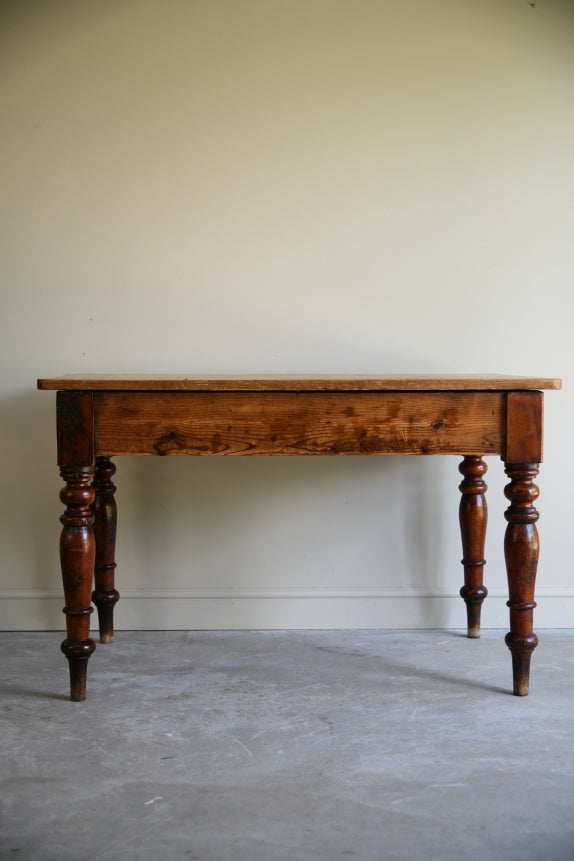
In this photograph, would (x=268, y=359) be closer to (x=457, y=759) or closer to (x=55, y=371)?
(x=55, y=371)

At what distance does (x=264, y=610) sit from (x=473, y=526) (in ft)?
2.34

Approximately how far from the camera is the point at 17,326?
264 cm

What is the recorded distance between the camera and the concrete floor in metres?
1.40

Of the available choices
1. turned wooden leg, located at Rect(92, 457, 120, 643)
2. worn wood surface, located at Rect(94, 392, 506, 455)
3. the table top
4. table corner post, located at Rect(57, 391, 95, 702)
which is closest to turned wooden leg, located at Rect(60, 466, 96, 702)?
table corner post, located at Rect(57, 391, 95, 702)

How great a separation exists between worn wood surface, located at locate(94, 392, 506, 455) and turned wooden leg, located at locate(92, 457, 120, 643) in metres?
0.48

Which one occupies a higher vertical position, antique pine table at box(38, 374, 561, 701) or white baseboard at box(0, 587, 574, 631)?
antique pine table at box(38, 374, 561, 701)

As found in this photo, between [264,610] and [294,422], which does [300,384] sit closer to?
[294,422]

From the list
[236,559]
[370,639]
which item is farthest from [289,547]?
[370,639]

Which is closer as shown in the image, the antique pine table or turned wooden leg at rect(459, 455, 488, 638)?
the antique pine table

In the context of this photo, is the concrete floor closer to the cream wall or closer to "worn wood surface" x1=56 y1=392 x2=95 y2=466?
the cream wall

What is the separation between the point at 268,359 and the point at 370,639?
928mm

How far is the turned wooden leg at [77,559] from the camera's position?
199 centimetres

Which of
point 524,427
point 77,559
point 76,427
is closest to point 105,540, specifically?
point 77,559

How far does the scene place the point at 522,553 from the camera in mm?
2021
